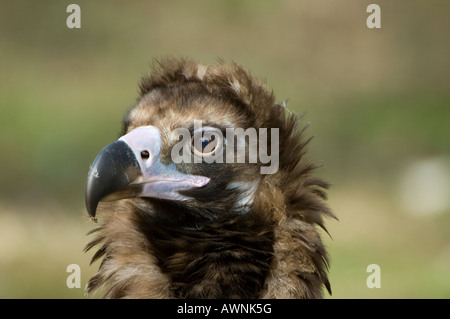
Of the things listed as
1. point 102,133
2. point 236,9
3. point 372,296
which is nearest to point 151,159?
point 372,296

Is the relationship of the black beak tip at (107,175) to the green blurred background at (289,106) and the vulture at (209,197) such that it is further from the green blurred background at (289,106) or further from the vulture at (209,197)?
the green blurred background at (289,106)

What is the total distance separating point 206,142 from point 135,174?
12.7 inches

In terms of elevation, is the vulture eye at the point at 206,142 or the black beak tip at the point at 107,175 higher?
the vulture eye at the point at 206,142

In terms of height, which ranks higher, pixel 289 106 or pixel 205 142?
pixel 289 106

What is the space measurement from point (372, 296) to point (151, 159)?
10.4 ft

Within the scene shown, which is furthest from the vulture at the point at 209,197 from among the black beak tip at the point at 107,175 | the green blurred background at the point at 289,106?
the green blurred background at the point at 289,106

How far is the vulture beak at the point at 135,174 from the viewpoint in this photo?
269cm

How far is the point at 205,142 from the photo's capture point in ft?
9.78

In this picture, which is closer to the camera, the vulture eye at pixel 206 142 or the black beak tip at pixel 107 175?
the black beak tip at pixel 107 175

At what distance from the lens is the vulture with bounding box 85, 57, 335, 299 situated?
9.07 feet

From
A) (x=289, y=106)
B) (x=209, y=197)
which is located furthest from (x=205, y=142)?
(x=289, y=106)

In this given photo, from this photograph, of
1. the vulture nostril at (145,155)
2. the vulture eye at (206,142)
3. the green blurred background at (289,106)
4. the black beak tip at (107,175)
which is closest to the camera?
the black beak tip at (107,175)

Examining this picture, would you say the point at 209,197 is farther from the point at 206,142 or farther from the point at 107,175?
the point at 107,175

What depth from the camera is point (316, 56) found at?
9477mm
